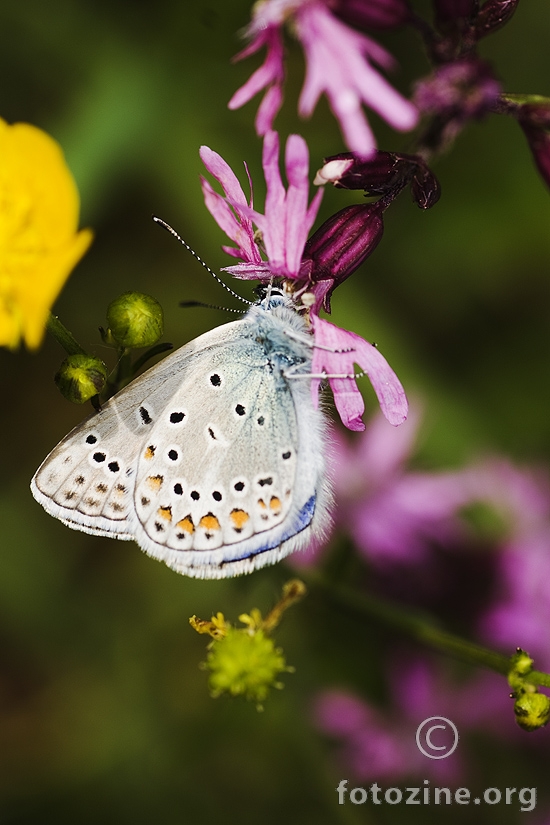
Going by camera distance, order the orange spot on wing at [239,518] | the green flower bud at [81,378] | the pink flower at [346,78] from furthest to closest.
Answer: the orange spot on wing at [239,518] → the green flower bud at [81,378] → the pink flower at [346,78]

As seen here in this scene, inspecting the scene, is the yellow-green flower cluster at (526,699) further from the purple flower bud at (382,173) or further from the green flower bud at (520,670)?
the purple flower bud at (382,173)

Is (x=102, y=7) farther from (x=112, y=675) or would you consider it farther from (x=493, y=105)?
(x=112, y=675)

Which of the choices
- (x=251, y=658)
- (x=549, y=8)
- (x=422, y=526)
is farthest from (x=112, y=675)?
(x=549, y=8)

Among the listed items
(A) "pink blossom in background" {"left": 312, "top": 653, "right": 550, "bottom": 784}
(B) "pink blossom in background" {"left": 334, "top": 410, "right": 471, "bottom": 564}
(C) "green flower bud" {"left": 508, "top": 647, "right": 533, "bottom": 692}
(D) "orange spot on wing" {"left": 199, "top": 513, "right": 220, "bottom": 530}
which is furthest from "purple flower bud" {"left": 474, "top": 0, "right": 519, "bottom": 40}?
(A) "pink blossom in background" {"left": 312, "top": 653, "right": 550, "bottom": 784}

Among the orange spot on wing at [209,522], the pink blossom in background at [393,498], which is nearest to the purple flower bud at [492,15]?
the orange spot on wing at [209,522]

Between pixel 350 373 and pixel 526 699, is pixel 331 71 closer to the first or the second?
pixel 350 373

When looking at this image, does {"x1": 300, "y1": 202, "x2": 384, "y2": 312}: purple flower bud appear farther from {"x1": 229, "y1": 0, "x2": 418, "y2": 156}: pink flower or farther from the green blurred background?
the green blurred background

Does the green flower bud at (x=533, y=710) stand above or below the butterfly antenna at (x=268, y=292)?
below

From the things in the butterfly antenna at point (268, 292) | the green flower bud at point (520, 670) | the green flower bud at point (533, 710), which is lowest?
the green flower bud at point (533, 710)
